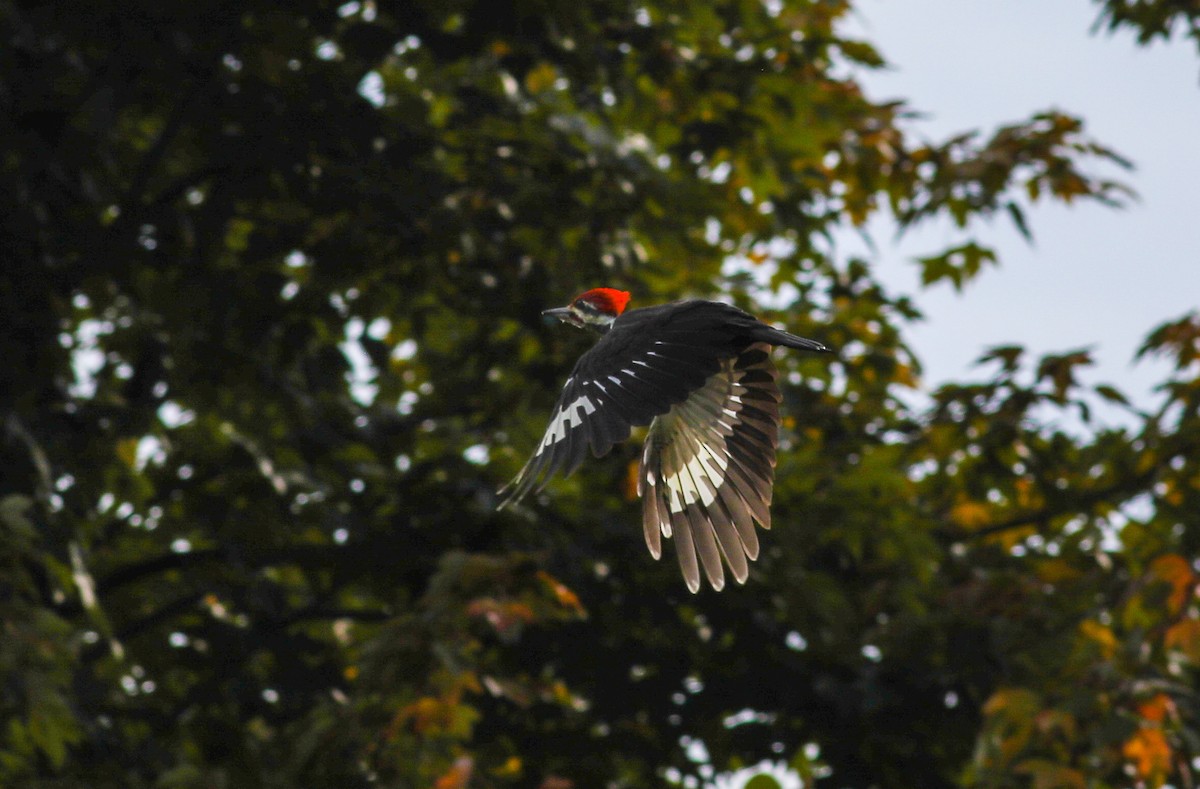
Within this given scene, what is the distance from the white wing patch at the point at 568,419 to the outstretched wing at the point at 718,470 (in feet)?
1.62

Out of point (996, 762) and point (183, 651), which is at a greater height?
point (183, 651)

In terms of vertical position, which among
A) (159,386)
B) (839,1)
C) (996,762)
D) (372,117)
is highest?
(839,1)

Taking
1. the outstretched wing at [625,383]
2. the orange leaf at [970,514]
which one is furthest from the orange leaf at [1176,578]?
the outstretched wing at [625,383]

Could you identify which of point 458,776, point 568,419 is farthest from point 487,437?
point 568,419

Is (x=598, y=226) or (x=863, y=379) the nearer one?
(x=598, y=226)

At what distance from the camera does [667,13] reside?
7.48 m

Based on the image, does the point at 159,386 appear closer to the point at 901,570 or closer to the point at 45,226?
the point at 45,226

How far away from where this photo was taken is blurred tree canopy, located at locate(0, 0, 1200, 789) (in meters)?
6.66

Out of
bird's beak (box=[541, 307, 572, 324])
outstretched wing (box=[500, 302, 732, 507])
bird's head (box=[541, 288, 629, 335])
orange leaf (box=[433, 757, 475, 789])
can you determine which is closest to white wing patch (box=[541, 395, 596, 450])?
outstretched wing (box=[500, 302, 732, 507])

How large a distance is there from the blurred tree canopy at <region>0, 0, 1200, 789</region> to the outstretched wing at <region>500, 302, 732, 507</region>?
2.24 m

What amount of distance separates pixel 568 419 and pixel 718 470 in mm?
952

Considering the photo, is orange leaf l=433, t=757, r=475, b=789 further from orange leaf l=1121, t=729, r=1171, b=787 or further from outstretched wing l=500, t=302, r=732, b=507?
orange leaf l=1121, t=729, r=1171, b=787

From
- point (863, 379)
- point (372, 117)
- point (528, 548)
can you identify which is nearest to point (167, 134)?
point (372, 117)

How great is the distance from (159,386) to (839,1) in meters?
4.39
